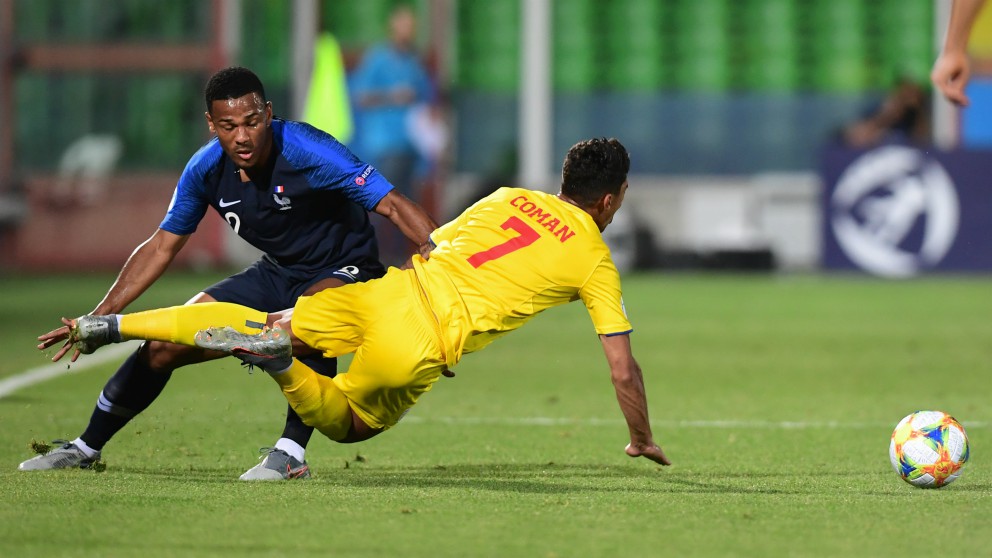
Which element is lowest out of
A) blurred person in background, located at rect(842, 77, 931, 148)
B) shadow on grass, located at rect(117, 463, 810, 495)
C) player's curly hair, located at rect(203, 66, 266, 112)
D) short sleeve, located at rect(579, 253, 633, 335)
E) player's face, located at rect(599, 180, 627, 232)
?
blurred person in background, located at rect(842, 77, 931, 148)

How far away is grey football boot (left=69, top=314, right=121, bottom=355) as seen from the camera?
5.61m

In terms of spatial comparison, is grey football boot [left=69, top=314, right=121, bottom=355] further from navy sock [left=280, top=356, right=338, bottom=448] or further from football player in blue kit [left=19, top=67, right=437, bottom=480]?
navy sock [left=280, top=356, right=338, bottom=448]

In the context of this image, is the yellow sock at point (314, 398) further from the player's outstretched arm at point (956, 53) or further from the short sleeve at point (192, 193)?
the player's outstretched arm at point (956, 53)

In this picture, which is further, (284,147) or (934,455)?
(284,147)

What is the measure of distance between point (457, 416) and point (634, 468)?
6.43 feet

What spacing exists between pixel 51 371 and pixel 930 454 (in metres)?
5.96

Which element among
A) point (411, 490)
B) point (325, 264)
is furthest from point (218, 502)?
point (325, 264)

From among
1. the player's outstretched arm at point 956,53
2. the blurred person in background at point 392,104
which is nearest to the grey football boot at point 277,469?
the player's outstretched arm at point 956,53

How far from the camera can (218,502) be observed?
5.30 metres

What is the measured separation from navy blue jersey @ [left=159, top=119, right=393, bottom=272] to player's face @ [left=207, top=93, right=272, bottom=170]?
0.63 feet

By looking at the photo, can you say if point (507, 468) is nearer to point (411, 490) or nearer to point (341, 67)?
point (411, 490)

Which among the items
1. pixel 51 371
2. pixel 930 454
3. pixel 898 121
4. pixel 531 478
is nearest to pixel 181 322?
pixel 531 478

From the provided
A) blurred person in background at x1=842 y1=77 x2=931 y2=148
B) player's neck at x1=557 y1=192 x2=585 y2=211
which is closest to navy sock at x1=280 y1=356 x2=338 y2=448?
player's neck at x1=557 y1=192 x2=585 y2=211

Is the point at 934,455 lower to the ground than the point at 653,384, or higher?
higher
